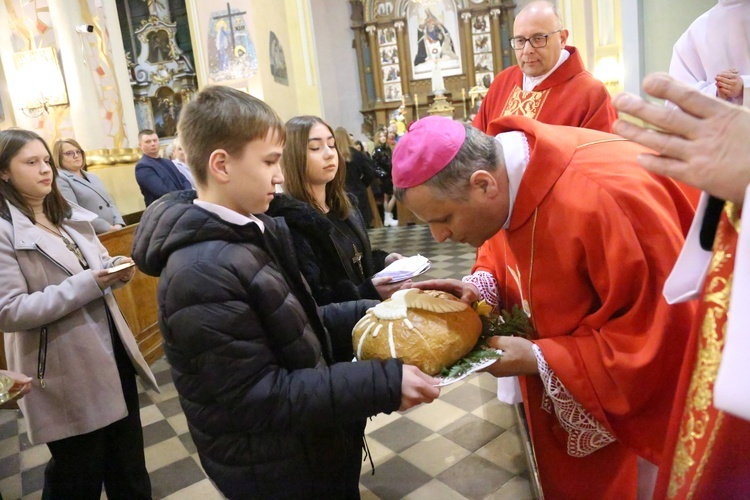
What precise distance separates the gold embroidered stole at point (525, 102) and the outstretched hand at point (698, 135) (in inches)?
97.4

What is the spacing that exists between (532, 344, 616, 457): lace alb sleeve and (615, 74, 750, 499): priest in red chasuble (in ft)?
1.47

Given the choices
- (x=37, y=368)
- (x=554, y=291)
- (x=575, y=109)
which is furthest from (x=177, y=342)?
(x=575, y=109)

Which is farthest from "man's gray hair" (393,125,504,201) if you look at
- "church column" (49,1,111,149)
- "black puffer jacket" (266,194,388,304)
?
"church column" (49,1,111,149)

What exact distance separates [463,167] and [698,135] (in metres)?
0.78

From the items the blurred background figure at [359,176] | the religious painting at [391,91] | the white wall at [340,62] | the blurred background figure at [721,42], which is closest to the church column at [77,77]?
the blurred background figure at [359,176]

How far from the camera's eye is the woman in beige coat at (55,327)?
6.79ft

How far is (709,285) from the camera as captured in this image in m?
0.92

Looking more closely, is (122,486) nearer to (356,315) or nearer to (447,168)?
(356,315)

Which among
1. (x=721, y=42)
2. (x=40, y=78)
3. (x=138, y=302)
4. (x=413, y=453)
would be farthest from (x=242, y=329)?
(x=40, y=78)

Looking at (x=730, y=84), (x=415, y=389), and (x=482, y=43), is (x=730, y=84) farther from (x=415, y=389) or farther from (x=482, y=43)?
(x=482, y=43)

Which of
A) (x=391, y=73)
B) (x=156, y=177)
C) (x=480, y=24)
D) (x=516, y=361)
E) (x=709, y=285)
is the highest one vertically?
(x=480, y=24)

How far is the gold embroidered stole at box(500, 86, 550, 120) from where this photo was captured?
3248 millimetres

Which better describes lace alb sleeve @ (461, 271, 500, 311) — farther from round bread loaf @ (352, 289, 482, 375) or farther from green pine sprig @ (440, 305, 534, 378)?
round bread loaf @ (352, 289, 482, 375)

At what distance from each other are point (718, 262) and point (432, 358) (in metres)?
0.72
